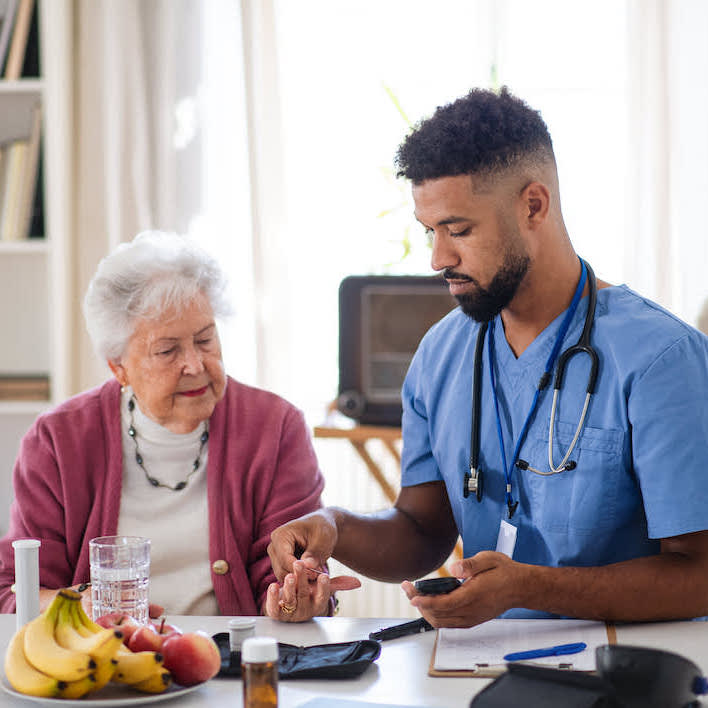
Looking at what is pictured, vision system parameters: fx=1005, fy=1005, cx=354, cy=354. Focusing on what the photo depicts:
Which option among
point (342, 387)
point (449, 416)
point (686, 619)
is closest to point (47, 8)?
point (342, 387)

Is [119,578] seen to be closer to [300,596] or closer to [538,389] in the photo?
[300,596]

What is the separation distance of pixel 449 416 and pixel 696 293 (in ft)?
5.00

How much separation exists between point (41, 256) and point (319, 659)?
2.24m

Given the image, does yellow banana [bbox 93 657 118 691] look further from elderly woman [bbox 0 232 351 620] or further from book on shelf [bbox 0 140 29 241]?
book on shelf [bbox 0 140 29 241]

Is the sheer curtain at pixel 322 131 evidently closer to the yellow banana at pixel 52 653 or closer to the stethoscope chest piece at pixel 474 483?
the stethoscope chest piece at pixel 474 483

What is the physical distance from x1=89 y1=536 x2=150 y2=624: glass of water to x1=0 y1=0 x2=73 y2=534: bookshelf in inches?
65.4

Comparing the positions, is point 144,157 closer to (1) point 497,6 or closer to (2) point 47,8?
(2) point 47,8

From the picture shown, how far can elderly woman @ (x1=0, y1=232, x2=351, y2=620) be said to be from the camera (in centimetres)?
192

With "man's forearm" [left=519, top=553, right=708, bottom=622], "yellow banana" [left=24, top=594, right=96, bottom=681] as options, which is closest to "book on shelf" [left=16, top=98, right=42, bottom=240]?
"yellow banana" [left=24, top=594, right=96, bottom=681]

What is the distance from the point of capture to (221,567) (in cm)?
189

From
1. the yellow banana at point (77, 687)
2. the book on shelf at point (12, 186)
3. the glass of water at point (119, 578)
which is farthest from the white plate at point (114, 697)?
the book on shelf at point (12, 186)

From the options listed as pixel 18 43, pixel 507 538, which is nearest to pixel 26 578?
pixel 507 538

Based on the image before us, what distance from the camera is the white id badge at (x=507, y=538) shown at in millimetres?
1684

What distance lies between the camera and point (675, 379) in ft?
5.06
